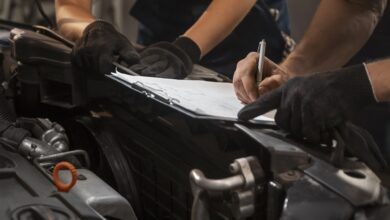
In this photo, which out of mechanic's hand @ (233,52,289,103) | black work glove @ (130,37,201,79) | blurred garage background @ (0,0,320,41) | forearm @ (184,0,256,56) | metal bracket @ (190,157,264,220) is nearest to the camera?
metal bracket @ (190,157,264,220)

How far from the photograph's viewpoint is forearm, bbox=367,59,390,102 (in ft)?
2.03

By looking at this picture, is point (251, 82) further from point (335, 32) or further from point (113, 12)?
point (113, 12)

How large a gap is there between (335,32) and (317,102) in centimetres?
66

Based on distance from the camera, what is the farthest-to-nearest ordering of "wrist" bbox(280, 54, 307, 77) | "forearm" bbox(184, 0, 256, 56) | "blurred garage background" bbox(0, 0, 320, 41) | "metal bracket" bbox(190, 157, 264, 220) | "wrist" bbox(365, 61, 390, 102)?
"blurred garage background" bbox(0, 0, 320, 41) < "forearm" bbox(184, 0, 256, 56) < "wrist" bbox(280, 54, 307, 77) < "wrist" bbox(365, 61, 390, 102) < "metal bracket" bbox(190, 157, 264, 220)

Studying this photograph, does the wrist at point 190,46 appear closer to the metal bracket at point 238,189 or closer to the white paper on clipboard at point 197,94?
the white paper on clipboard at point 197,94

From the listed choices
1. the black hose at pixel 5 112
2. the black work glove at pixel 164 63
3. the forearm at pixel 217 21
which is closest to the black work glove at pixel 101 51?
the black work glove at pixel 164 63

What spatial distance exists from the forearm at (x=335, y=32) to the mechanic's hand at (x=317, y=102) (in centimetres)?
55

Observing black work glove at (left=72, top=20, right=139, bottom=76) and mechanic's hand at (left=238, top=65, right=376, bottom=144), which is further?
black work glove at (left=72, top=20, right=139, bottom=76)

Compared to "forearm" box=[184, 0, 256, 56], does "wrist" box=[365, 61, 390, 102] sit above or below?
above


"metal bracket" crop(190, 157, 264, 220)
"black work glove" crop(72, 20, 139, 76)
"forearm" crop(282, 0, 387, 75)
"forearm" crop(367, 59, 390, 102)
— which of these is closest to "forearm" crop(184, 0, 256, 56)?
"forearm" crop(282, 0, 387, 75)

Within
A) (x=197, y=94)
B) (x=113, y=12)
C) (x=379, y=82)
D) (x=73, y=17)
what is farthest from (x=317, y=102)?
(x=113, y=12)

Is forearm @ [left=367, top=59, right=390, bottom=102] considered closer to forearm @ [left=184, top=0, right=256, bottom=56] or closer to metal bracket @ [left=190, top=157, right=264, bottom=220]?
metal bracket @ [left=190, top=157, right=264, bottom=220]

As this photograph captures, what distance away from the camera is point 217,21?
132 centimetres

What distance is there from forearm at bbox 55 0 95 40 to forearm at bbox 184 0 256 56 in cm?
27
